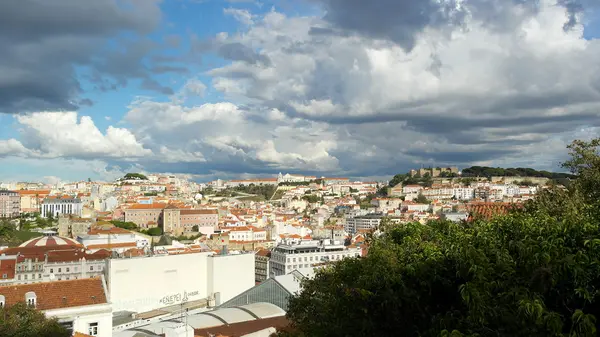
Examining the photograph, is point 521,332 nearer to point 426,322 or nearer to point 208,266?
point 426,322

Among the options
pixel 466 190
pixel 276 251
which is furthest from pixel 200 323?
pixel 466 190

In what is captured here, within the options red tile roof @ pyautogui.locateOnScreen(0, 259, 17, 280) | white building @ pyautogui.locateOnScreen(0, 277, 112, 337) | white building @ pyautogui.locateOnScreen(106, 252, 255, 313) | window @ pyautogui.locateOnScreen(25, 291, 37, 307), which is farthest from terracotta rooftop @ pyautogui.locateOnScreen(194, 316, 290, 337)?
red tile roof @ pyautogui.locateOnScreen(0, 259, 17, 280)

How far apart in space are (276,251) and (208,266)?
12.8 meters

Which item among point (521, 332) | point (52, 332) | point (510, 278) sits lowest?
point (52, 332)

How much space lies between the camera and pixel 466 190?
11581cm

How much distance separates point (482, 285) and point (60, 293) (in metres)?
15.6

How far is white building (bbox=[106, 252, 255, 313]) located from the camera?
33594 millimetres

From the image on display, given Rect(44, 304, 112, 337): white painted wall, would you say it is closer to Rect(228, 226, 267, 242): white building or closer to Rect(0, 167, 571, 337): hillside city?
Rect(0, 167, 571, 337): hillside city

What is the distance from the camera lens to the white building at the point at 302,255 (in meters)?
48.4

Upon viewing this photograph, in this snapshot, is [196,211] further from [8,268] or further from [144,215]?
[8,268]

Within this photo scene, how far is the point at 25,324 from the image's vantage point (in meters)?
12.3

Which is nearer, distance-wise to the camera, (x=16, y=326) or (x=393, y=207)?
(x=16, y=326)

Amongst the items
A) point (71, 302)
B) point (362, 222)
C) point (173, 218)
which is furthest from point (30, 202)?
point (71, 302)

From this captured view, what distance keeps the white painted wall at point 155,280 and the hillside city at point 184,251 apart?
70 mm
